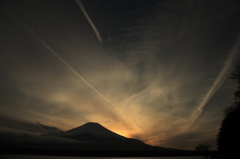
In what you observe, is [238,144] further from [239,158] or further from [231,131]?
[239,158]

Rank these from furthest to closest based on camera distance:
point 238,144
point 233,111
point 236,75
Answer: point 238,144 → point 233,111 → point 236,75

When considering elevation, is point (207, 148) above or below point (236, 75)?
below

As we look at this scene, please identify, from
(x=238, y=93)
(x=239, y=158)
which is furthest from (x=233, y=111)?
(x=239, y=158)

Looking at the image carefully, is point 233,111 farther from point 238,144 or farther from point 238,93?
point 238,144

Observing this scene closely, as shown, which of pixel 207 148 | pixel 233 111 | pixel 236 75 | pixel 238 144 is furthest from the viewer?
pixel 207 148

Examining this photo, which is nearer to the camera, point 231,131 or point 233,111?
point 233,111

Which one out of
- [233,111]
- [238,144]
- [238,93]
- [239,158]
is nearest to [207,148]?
[239,158]

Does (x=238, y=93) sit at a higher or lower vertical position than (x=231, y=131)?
higher

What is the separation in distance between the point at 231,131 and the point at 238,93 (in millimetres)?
24024

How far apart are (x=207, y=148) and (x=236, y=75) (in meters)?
90.3

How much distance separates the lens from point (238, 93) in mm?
38250

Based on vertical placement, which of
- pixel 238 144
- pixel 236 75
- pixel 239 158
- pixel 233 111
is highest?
pixel 236 75

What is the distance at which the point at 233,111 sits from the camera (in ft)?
147

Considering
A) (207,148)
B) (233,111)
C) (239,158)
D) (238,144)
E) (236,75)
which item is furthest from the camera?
(207,148)
